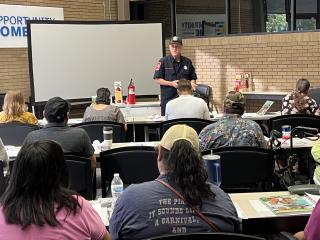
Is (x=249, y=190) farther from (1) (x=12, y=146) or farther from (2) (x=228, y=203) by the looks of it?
(1) (x=12, y=146)

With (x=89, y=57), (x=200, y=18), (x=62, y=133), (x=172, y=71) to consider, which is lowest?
(x=62, y=133)

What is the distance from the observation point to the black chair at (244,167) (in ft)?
12.9

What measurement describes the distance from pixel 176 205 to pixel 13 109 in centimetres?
420

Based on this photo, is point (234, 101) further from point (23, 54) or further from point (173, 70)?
point (23, 54)

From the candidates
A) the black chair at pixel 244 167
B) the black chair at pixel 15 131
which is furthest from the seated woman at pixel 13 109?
the black chair at pixel 244 167

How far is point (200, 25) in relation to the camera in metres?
11.3

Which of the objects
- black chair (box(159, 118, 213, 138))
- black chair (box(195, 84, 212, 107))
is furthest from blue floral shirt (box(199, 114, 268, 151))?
black chair (box(195, 84, 212, 107))

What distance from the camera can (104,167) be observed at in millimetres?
4180

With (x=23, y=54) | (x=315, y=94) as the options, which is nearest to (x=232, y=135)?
(x=315, y=94)

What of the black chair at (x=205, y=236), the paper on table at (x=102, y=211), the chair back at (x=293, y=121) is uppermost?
the chair back at (x=293, y=121)

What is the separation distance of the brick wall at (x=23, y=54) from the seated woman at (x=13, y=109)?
3.59 m

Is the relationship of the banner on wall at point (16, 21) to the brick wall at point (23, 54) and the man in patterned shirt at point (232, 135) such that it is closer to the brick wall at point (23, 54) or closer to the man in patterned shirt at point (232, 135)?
the brick wall at point (23, 54)

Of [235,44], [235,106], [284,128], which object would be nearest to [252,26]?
[235,44]

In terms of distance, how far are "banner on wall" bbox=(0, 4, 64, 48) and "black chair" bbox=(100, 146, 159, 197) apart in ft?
19.2
